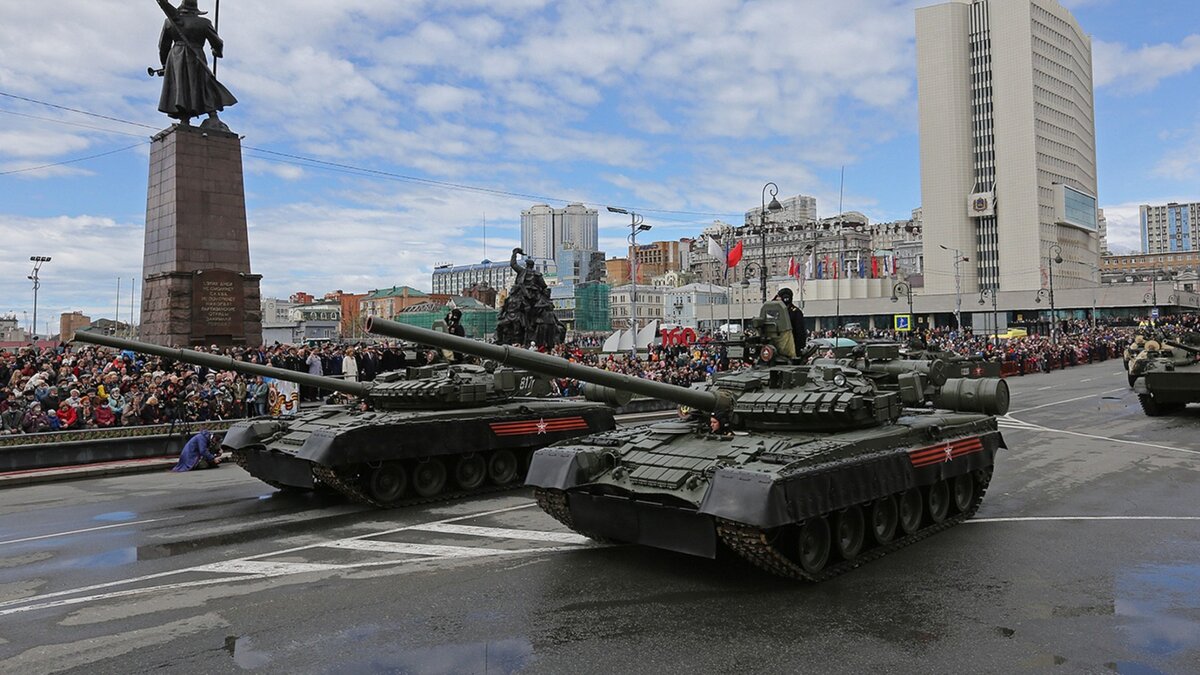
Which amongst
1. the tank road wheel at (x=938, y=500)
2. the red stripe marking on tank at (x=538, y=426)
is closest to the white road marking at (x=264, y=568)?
the red stripe marking on tank at (x=538, y=426)

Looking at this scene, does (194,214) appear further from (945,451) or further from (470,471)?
(945,451)

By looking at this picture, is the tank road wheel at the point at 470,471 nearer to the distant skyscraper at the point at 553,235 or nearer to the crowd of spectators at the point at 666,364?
the crowd of spectators at the point at 666,364

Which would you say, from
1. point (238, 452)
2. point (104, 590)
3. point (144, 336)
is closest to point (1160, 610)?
point (104, 590)

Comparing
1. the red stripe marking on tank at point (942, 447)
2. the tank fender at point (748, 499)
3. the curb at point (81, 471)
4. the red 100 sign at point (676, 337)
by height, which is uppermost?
the red 100 sign at point (676, 337)

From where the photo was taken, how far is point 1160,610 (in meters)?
7.19

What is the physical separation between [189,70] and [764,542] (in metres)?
23.1

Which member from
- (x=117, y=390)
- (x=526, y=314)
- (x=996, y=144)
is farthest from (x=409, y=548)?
(x=996, y=144)

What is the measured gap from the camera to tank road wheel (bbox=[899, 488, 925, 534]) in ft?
31.8

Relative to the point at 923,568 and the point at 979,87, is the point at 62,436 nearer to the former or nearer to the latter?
the point at 923,568

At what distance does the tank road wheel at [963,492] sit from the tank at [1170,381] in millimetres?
12546

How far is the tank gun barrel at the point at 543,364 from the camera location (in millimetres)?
8461

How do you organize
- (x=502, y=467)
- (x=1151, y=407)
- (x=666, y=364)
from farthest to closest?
(x=666, y=364), (x=1151, y=407), (x=502, y=467)

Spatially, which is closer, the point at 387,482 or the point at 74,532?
the point at 74,532

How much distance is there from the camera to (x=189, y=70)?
79.7ft
